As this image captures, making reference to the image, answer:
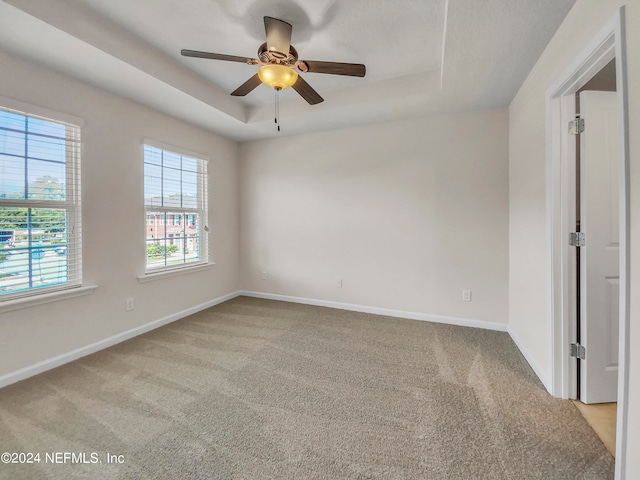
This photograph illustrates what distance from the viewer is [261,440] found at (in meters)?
1.46

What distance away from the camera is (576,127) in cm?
171

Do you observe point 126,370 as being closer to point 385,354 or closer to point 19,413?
point 19,413

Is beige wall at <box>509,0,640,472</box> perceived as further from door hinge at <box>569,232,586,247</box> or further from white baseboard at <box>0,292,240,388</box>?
white baseboard at <box>0,292,240,388</box>

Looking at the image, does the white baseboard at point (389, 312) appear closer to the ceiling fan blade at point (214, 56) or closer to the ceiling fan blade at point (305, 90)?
the ceiling fan blade at point (305, 90)

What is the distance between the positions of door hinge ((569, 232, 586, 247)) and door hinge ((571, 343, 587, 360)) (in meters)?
0.67

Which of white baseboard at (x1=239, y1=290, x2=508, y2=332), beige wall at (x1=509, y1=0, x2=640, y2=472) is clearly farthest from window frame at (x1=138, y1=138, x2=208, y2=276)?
beige wall at (x1=509, y1=0, x2=640, y2=472)

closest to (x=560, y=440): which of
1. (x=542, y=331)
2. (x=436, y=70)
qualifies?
(x=542, y=331)

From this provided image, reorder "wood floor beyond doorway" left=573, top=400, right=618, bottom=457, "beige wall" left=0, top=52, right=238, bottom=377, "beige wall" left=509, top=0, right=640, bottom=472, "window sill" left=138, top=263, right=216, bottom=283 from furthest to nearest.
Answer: "window sill" left=138, top=263, right=216, bottom=283 < "beige wall" left=0, top=52, right=238, bottom=377 < "wood floor beyond doorway" left=573, top=400, right=618, bottom=457 < "beige wall" left=509, top=0, right=640, bottom=472

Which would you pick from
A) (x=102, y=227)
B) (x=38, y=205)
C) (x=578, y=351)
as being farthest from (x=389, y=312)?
(x=38, y=205)

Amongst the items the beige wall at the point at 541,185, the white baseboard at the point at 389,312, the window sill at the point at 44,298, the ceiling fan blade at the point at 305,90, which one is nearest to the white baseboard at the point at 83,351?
the window sill at the point at 44,298

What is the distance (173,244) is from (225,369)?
6.08 ft

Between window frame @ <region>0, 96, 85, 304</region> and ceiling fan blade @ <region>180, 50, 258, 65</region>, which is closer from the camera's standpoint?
ceiling fan blade @ <region>180, 50, 258, 65</region>

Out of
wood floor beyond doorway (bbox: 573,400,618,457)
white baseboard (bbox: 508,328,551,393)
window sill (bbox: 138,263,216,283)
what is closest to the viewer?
wood floor beyond doorway (bbox: 573,400,618,457)

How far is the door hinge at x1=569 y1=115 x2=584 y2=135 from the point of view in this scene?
1.70 m
